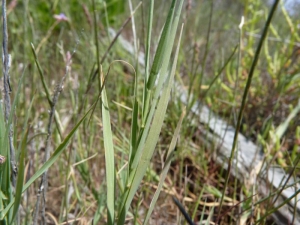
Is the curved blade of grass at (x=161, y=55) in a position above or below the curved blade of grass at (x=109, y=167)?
above

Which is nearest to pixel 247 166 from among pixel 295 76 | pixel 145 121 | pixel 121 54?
pixel 295 76

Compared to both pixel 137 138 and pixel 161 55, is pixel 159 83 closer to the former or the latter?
pixel 161 55

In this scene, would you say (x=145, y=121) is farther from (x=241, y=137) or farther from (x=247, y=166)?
(x=241, y=137)

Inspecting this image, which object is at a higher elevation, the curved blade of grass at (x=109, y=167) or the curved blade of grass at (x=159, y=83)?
the curved blade of grass at (x=159, y=83)

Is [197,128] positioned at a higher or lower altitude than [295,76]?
lower

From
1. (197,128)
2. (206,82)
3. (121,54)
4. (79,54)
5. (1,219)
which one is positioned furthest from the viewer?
(79,54)

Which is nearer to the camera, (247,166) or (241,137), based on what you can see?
(247,166)

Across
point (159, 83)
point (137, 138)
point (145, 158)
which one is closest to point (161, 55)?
point (159, 83)

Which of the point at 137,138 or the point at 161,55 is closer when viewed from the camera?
the point at 161,55

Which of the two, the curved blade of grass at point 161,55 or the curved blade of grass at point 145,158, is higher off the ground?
the curved blade of grass at point 161,55

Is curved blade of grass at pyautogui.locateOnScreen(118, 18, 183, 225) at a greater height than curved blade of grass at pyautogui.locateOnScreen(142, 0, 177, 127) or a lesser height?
lesser

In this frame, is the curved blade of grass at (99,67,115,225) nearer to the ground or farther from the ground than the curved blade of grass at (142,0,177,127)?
nearer to the ground
